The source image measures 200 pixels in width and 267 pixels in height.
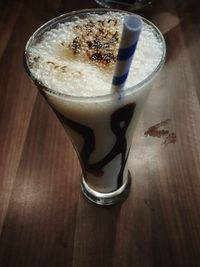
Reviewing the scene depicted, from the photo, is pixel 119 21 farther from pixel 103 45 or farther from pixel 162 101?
pixel 162 101

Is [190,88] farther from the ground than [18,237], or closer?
farther from the ground

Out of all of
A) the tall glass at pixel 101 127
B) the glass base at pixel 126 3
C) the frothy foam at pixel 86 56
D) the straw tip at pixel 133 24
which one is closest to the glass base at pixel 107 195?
the tall glass at pixel 101 127

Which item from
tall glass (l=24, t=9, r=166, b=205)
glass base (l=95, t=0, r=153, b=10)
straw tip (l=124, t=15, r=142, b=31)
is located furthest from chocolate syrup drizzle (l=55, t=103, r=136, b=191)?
glass base (l=95, t=0, r=153, b=10)

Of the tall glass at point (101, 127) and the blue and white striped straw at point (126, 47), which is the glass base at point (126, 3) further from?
the blue and white striped straw at point (126, 47)

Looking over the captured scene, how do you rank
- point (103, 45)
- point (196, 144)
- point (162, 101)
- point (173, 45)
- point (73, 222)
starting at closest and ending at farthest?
point (103, 45) → point (73, 222) → point (196, 144) → point (162, 101) → point (173, 45)

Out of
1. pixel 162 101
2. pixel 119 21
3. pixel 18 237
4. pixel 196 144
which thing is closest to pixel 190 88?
pixel 162 101

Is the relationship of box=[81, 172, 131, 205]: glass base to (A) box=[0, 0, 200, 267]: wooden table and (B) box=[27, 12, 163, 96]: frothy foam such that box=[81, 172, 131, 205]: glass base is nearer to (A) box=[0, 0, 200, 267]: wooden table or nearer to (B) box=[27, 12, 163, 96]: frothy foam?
(A) box=[0, 0, 200, 267]: wooden table

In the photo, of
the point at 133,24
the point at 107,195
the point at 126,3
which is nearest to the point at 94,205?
the point at 107,195

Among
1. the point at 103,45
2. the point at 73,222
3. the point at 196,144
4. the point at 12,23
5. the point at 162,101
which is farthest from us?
the point at 12,23
